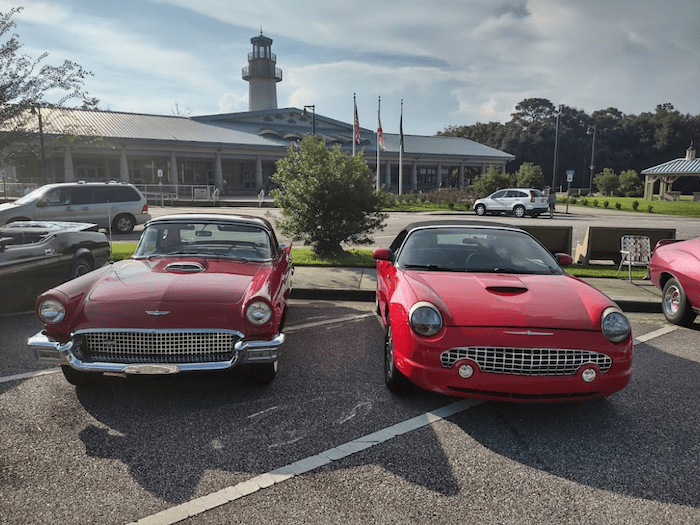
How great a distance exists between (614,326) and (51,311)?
4566mm

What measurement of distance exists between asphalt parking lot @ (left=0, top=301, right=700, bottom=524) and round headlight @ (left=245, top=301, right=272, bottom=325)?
2.28 ft

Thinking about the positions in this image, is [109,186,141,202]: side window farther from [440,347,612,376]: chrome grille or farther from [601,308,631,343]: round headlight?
→ [601,308,631,343]: round headlight

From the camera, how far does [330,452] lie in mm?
3578

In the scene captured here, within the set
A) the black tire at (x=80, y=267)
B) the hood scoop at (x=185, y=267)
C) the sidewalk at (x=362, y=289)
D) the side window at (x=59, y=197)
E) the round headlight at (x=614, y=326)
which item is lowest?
the sidewalk at (x=362, y=289)

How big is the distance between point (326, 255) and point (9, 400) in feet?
25.5

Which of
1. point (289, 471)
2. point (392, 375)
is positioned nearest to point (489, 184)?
point (392, 375)

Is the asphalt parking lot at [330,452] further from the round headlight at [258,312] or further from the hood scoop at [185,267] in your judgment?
the hood scoop at [185,267]

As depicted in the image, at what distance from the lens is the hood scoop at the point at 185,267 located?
5172mm

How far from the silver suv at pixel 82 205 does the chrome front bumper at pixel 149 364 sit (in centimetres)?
1147

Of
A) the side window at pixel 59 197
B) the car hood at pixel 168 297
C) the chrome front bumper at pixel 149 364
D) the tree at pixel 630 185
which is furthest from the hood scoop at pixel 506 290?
the tree at pixel 630 185

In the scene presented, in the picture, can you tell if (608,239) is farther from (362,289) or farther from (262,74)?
(262,74)

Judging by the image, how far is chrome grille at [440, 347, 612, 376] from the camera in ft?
12.6

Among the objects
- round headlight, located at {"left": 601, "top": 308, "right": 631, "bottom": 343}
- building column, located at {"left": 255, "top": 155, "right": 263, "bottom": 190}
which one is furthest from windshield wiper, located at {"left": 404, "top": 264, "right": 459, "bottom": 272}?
building column, located at {"left": 255, "top": 155, "right": 263, "bottom": 190}

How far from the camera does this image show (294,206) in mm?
11438
